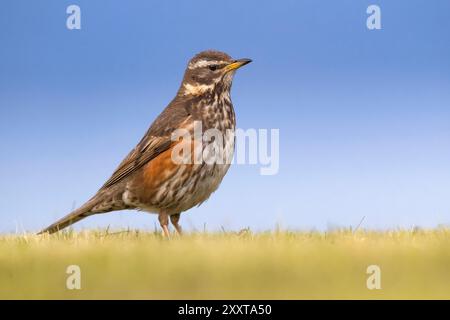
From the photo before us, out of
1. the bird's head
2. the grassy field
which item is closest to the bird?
the bird's head

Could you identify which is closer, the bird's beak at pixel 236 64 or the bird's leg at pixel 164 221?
the bird's leg at pixel 164 221

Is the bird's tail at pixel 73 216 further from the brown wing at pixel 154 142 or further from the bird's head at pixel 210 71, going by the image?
the bird's head at pixel 210 71

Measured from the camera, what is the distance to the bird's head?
36.8 ft

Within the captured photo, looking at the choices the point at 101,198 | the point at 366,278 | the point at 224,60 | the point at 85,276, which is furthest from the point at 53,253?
the point at 224,60

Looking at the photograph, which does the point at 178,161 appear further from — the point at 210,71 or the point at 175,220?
the point at 210,71

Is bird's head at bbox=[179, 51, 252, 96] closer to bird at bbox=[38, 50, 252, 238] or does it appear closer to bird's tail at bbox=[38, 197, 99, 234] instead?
bird at bbox=[38, 50, 252, 238]

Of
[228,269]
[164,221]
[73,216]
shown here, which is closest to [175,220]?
[164,221]

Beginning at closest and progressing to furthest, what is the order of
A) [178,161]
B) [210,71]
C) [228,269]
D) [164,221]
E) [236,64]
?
[228,269] → [178,161] → [164,221] → [236,64] → [210,71]

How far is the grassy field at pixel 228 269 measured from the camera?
6.65m

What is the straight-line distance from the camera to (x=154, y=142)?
11.0 meters

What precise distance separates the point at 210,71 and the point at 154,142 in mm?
1463

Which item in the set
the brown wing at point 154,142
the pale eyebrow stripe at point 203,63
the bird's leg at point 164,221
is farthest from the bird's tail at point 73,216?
the pale eyebrow stripe at point 203,63
